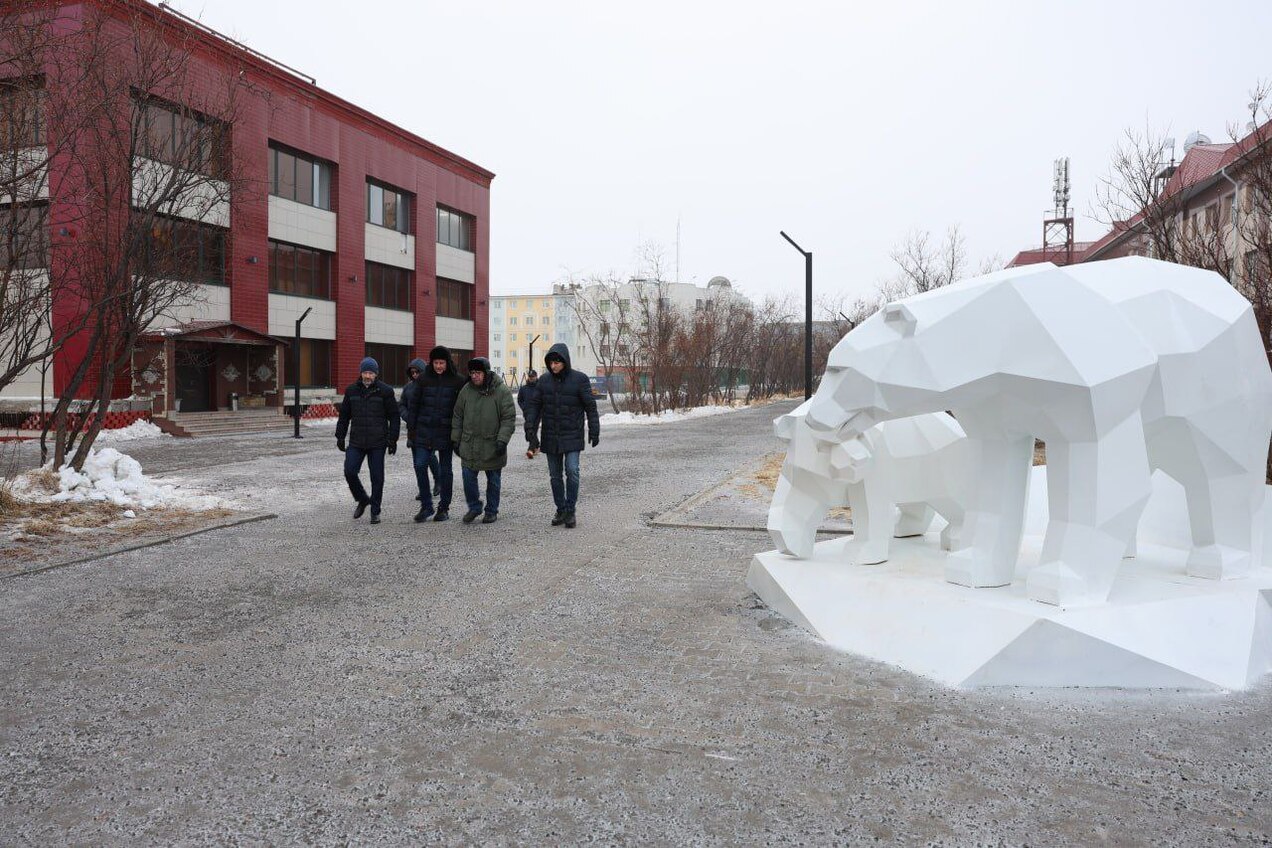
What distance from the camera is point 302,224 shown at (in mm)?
28250

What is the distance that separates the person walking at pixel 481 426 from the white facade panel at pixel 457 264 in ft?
95.4

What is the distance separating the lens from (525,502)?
1009 cm

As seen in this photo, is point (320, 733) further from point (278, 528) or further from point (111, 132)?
point (111, 132)

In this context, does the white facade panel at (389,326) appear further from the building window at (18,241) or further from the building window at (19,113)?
the building window at (19,113)

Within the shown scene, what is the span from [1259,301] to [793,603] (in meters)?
7.36

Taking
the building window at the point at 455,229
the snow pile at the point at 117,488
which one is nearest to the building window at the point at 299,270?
the building window at the point at 455,229

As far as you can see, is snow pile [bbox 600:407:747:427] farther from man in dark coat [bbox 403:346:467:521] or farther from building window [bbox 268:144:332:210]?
man in dark coat [bbox 403:346:467:521]

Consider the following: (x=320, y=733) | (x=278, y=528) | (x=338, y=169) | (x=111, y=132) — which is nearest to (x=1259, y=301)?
(x=320, y=733)

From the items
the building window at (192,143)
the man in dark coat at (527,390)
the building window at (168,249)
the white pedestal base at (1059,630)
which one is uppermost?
the building window at (192,143)

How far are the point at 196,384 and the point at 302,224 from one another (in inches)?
260

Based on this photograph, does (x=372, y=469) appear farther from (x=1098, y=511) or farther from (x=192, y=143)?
(x=1098, y=511)

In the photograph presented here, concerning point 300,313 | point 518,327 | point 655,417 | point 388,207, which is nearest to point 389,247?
point 388,207

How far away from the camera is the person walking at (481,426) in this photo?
834 cm

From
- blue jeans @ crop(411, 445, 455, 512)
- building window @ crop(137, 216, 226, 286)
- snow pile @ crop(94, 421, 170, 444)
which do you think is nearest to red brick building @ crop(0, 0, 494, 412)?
snow pile @ crop(94, 421, 170, 444)
